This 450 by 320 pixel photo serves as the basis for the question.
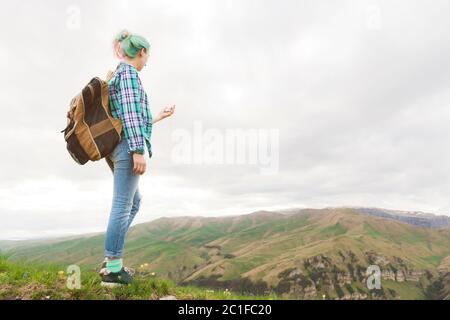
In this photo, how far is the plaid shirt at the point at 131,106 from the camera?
703cm

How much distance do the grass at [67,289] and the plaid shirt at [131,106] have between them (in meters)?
2.66

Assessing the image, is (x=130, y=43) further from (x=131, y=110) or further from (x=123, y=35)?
(x=131, y=110)

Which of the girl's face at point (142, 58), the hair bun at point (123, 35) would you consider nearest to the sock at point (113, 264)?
the girl's face at point (142, 58)

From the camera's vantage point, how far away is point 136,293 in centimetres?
740

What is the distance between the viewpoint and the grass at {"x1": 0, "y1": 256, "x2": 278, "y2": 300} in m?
6.88

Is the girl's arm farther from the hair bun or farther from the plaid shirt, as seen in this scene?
the hair bun

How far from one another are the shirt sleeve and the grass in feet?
8.76

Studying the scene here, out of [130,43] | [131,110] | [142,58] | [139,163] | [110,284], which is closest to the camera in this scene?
[139,163]

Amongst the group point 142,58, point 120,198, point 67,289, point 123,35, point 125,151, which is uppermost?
point 123,35

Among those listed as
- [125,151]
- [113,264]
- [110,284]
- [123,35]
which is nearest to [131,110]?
[125,151]

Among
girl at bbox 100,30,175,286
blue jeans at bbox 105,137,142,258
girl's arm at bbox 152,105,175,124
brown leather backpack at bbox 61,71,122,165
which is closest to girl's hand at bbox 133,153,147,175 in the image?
girl at bbox 100,30,175,286

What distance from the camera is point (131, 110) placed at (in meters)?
7.17

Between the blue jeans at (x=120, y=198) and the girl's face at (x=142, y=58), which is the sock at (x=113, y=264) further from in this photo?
the girl's face at (x=142, y=58)

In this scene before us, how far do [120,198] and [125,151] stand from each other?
90 cm
